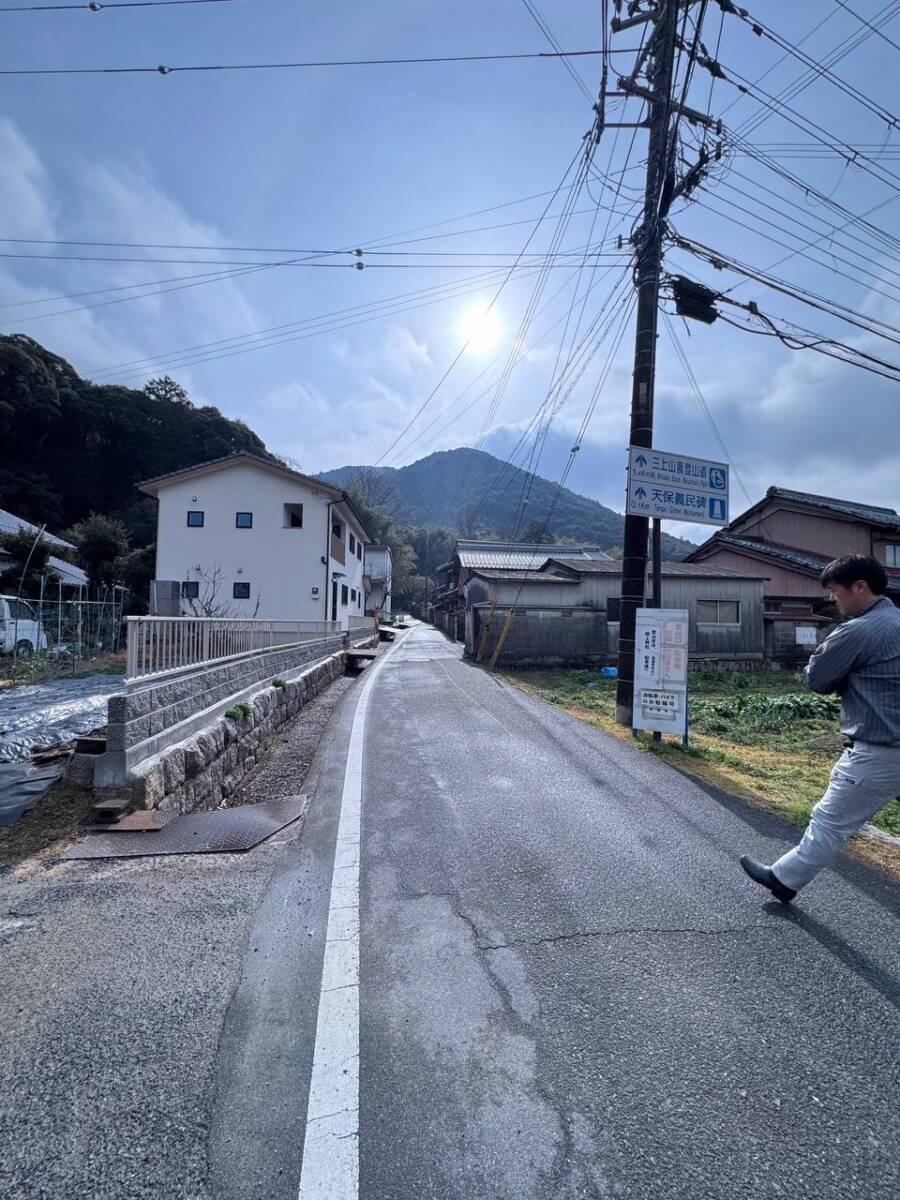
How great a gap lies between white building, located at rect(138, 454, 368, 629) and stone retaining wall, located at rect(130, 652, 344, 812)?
15268 millimetres

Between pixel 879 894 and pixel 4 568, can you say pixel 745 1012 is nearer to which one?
pixel 879 894

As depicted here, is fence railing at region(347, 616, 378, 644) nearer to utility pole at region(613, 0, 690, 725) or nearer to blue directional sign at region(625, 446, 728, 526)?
utility pole at region(613, 0, 690, 725)

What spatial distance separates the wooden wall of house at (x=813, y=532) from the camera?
70.7 ft

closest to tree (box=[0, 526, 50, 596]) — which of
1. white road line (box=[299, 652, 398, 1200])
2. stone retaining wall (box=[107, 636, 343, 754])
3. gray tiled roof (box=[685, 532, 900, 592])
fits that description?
stone retaining wall (box=[107, 636, 343, 754])

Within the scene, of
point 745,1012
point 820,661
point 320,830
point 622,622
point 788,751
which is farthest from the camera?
point 622,622

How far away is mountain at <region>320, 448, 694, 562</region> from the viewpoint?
56.5 m

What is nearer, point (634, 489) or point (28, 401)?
point (634, 489)

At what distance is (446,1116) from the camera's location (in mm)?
1634

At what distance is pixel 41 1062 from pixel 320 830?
2213 millimetres

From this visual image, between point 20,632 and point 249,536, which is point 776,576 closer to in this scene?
point 249,536

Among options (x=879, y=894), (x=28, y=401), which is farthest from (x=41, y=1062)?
(x=28, y=401)

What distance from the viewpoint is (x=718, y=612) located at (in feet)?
61.6

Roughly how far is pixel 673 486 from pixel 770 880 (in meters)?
5.70

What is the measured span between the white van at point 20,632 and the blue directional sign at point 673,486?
44.4 feet
